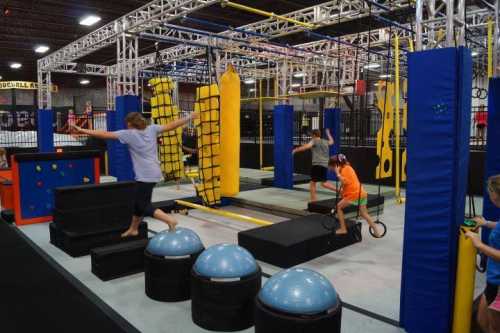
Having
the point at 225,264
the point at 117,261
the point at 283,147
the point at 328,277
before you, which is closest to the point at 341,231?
the point at 328,277

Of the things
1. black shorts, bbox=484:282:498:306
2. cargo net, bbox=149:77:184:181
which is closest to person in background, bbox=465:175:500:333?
black shorts, bbox=484:282:498:306

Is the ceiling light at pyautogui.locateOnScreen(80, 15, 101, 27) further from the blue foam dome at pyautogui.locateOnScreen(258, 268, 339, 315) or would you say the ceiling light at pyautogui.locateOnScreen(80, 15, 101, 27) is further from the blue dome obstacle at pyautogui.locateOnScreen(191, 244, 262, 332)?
the blue foam dome at pyautogui.locateOnScreen(258, 268, 339, 315)

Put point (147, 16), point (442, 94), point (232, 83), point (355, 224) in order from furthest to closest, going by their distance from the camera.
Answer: point (147, 16), point (232, 83), point (355, 224), point (442, 94)

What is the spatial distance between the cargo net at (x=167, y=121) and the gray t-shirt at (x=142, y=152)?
3.17 m

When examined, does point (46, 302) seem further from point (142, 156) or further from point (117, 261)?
point (142, 156)

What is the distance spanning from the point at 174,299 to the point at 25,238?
3.12 m

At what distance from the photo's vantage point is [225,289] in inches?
114

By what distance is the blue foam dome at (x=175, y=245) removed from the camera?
345cm

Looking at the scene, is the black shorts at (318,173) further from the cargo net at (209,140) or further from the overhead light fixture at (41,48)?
the overhead light fixture at (41,48)

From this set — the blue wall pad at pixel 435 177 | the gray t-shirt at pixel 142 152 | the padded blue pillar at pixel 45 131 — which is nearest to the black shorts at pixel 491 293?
the blue wall pad at pixel 435 177

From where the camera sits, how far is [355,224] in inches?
213

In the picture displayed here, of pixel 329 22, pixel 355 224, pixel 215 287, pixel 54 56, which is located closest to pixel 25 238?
pixel 215 287

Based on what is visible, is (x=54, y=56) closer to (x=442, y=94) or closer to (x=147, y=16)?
(x=147, y=16)

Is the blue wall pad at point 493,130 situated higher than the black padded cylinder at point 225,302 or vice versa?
the blue wall pad at point 493,130
